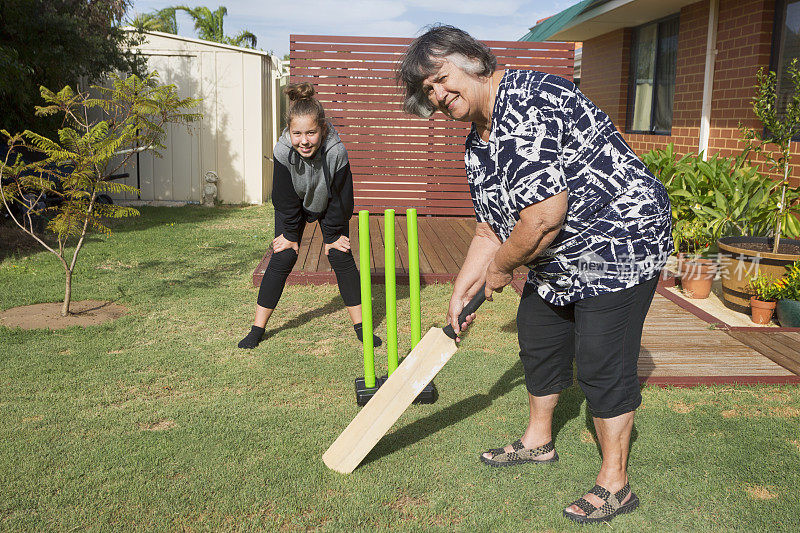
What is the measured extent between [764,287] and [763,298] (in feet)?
0.30

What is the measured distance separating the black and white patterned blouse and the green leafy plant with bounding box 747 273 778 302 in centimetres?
342

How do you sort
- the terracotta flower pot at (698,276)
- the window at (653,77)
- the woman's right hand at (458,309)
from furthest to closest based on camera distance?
1. the window at (653,77)
2. the terracotta flower pot at (698,276)
3. the woman's right hand at (458,309)

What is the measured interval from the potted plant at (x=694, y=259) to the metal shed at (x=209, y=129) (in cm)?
744

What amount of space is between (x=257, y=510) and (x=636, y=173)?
186 centimetres

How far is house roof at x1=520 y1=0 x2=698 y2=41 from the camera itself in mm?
8711

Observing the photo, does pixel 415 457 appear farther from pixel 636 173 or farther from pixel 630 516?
pixel 636 173

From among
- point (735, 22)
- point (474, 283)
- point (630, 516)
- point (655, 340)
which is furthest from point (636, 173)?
point (735, 22)

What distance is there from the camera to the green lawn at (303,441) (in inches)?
102

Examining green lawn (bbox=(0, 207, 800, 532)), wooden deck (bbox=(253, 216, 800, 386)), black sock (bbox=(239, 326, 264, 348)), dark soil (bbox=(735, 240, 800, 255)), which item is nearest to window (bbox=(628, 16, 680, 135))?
dark soil (bbox=(735, 240, 800, 255))

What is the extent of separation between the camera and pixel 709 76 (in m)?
8.00

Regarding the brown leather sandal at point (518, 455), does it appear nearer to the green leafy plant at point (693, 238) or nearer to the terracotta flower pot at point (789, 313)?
the terracotta flower pot at point (789, 313)

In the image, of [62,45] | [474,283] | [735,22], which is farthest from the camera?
[62,45]

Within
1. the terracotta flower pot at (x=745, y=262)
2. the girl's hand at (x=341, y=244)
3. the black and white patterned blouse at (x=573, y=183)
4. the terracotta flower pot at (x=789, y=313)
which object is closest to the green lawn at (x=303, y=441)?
the girl's hand at (x=341, y=244)

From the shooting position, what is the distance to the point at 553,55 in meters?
9.52
